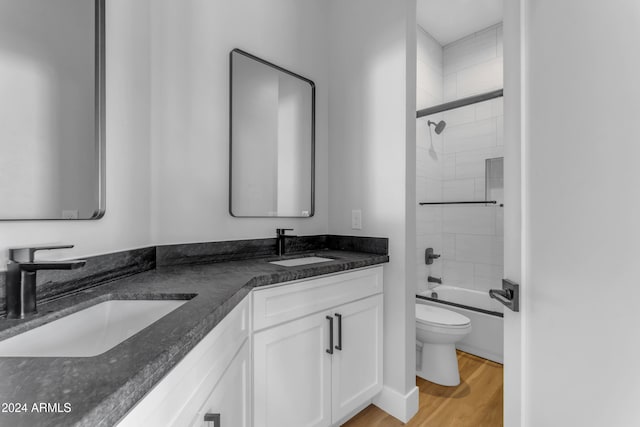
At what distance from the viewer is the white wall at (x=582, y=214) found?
1.44ft

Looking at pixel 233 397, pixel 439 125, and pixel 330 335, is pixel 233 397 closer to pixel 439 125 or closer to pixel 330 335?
pixel 330 335

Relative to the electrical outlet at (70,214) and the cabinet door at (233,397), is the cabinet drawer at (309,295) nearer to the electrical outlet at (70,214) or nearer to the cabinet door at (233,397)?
the cabinet door at (233,397)

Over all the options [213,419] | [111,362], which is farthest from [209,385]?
[111,362]

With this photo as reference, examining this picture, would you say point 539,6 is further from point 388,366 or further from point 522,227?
point 388,366

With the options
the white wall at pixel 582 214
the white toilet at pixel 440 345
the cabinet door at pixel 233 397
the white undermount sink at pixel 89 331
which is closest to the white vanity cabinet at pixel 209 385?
the cabinet door at pixel 233 397

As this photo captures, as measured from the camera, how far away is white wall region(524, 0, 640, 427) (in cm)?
44

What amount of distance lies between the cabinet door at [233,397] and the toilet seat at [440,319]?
1.31 m

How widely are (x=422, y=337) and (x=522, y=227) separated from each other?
152cm

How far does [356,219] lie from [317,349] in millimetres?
829

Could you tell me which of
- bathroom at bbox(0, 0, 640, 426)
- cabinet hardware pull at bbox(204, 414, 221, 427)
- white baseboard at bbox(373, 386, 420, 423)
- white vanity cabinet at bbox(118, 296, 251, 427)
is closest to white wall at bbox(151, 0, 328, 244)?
bathroom at bbox(0, 0, 640, 426)

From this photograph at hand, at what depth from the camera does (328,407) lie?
1373mm

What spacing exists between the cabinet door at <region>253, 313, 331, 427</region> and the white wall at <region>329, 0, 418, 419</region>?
485 mm

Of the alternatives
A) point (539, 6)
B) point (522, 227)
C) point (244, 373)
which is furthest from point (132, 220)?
point (539, 6)

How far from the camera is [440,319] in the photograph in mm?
→ 1976
